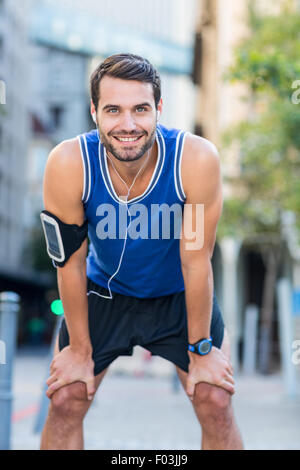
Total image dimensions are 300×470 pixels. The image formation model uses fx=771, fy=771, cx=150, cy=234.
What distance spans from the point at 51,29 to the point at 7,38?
55.6 ft

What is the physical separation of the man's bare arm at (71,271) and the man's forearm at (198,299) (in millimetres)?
427

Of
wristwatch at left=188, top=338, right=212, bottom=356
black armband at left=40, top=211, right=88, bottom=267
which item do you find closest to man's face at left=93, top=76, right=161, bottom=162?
black armband at left=40, top=211, right=88, bottom=267

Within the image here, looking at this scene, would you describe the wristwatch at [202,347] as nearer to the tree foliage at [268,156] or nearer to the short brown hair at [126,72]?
the short brown hair at [126,72]

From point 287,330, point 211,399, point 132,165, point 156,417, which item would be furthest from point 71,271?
point 287,330

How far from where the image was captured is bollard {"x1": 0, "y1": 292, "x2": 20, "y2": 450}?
4977mm

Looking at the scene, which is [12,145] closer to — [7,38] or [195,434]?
[7,38]

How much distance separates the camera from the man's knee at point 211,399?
311 centimetres

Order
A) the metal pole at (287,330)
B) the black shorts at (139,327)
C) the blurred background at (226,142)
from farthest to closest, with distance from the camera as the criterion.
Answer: the blurred background at (226,142)
the metal pole at (287,330)
the black shorts at (139,327)

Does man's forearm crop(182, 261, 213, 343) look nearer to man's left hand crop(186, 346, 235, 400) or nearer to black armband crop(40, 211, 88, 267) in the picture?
man's left hand crop(186, 346, 235, 400)

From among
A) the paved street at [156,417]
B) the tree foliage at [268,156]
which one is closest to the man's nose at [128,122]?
the paved street at [156,417]

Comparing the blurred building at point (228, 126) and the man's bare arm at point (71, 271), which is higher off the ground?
Result: the blurred building at point (228, 126)

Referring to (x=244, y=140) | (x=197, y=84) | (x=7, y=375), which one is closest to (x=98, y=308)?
(x=7, y=375)

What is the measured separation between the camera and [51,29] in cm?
2703

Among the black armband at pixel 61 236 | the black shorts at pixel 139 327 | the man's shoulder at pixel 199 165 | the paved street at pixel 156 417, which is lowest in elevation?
the paved street at pixel 156 417
